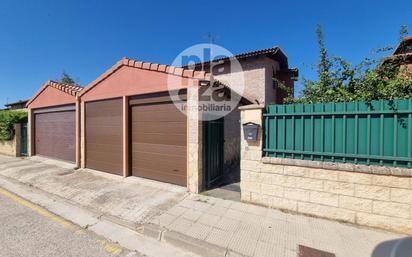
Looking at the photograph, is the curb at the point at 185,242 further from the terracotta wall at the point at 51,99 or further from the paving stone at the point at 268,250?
the terracotta wall at the point at 51,99

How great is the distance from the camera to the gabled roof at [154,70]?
518cm

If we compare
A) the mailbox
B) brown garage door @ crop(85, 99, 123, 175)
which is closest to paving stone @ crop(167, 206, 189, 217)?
the mailbox

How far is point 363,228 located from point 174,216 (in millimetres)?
3537

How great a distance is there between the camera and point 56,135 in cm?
986

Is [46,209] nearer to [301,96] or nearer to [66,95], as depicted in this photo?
[66,95]

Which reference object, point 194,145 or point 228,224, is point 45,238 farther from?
point 194,145

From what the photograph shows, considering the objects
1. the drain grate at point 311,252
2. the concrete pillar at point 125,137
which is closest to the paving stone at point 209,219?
the drain grate at point 311,252

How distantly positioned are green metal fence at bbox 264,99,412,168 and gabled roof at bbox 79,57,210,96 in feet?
6.66

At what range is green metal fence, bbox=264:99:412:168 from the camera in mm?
3400

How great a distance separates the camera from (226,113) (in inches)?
Answer: 276

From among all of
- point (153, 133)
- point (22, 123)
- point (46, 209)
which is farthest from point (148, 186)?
point (22, 123)

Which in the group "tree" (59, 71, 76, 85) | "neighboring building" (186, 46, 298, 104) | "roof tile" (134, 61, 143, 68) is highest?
"tree" (59, 71, 76, 85)

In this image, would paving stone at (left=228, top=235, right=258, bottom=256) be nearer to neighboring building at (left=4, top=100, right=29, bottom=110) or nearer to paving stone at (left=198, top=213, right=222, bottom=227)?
paving stone at (left=198, top=213, right=222, bottom=227)

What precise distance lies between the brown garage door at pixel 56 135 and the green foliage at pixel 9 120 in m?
1.53
